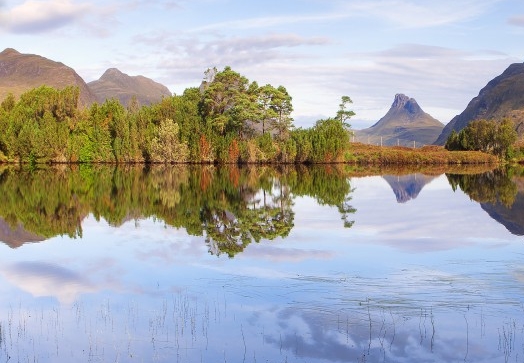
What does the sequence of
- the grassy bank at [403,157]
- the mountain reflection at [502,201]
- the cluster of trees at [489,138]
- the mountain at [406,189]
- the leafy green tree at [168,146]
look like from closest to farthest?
1. the mountain reflection at [502,201]
2. the mountain at [406,189]
3. the leafy green tree at [168,146]
4. the grassy bank at [403,157]
5. the cluster of trees at [489,138]

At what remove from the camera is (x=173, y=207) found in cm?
2712

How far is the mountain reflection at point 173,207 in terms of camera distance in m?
20.3

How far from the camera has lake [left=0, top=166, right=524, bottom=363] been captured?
9289 millimetres

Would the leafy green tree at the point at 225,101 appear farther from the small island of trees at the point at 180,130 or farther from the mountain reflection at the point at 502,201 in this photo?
the mountain reflection at the point at 502,201

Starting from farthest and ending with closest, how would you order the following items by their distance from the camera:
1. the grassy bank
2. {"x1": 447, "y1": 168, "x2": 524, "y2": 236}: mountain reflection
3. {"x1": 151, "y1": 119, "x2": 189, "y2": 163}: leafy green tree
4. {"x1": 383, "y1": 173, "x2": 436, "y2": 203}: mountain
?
1. the grassy bank
2. {"x1": 151, "y1": 119, "x2": 189, "y2": 163}: leafy green tree
3. {"x1": 383, "y1": 173, "x2": 436, "y2": 203}: mountain
4. {"x1": 447, "y1": 168, "x2": 524, "y2": 236}: mountain reflection

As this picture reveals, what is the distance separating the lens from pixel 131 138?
261 feet

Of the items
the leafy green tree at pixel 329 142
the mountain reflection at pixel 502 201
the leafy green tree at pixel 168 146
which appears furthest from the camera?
the leafy green tree at pixel 329 142

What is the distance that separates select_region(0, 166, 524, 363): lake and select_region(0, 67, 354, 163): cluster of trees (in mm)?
52201

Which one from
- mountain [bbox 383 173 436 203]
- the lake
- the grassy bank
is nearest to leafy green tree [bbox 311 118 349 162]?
the grassy bank

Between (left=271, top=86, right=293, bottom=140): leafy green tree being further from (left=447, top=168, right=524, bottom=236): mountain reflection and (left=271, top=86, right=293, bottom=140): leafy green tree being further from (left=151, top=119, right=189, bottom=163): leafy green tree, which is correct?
(left=447, top=168, right=524, bottom=236): mountain reflection

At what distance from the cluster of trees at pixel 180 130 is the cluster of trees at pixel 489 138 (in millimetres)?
22968

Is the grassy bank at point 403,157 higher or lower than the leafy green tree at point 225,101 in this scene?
lower

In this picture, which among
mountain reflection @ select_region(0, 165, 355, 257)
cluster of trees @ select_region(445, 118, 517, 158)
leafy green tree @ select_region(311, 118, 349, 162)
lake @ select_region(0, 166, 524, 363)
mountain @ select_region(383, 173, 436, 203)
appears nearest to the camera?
lake @ select_region(0, 166, 524, 363)

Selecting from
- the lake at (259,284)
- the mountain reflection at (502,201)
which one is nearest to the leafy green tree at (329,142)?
the mountain reflection at (502,201)
